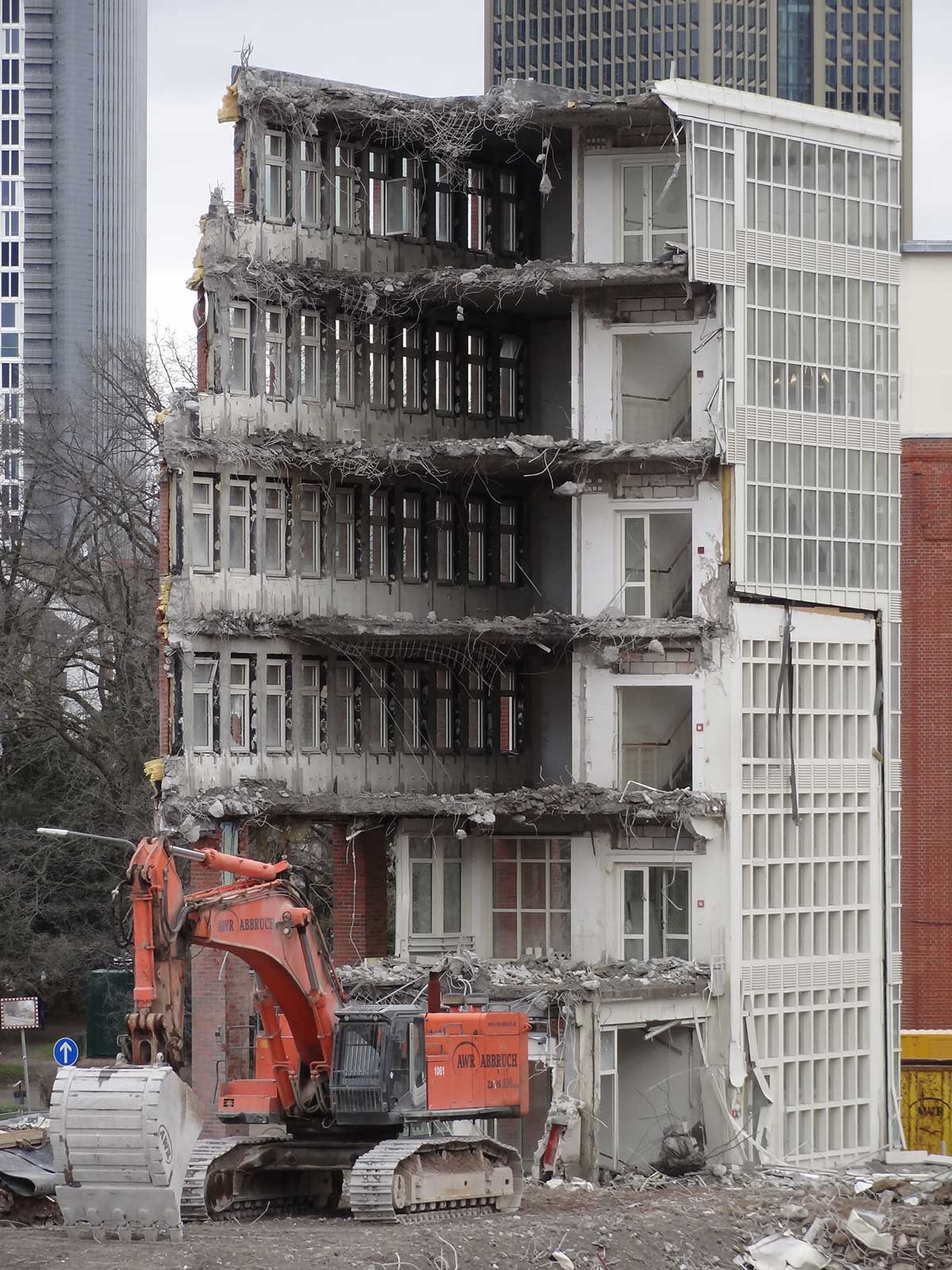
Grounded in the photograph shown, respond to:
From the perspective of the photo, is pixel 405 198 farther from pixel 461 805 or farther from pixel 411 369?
pixel 461 805

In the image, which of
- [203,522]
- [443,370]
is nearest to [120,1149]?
[203,522]

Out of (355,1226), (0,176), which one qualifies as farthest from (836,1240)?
(0,176)

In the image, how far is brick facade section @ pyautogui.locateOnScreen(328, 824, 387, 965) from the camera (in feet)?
164

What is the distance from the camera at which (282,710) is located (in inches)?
1777

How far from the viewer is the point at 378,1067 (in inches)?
1234

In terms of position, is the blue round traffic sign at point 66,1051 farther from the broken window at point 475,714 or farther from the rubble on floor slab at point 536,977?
the broken window at point 475,714

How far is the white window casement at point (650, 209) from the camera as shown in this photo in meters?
45.9

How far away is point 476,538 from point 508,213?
6830 millimetres

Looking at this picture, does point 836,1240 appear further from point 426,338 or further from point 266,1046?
point 426,338

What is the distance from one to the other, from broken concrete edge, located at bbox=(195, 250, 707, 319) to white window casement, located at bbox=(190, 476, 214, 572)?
3.71 metres

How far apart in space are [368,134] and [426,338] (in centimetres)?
420

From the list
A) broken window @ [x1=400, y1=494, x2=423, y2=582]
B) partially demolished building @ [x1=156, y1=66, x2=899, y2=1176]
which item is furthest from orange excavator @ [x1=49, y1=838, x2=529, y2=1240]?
broken window @ [x1=400, y1=494, x2=423, y2=582]

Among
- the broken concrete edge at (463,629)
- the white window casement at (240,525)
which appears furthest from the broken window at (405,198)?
the broken concrete edge at (463,629)

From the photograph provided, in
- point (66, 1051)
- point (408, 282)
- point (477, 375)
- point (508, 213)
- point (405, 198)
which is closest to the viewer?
point (66, 1051)
